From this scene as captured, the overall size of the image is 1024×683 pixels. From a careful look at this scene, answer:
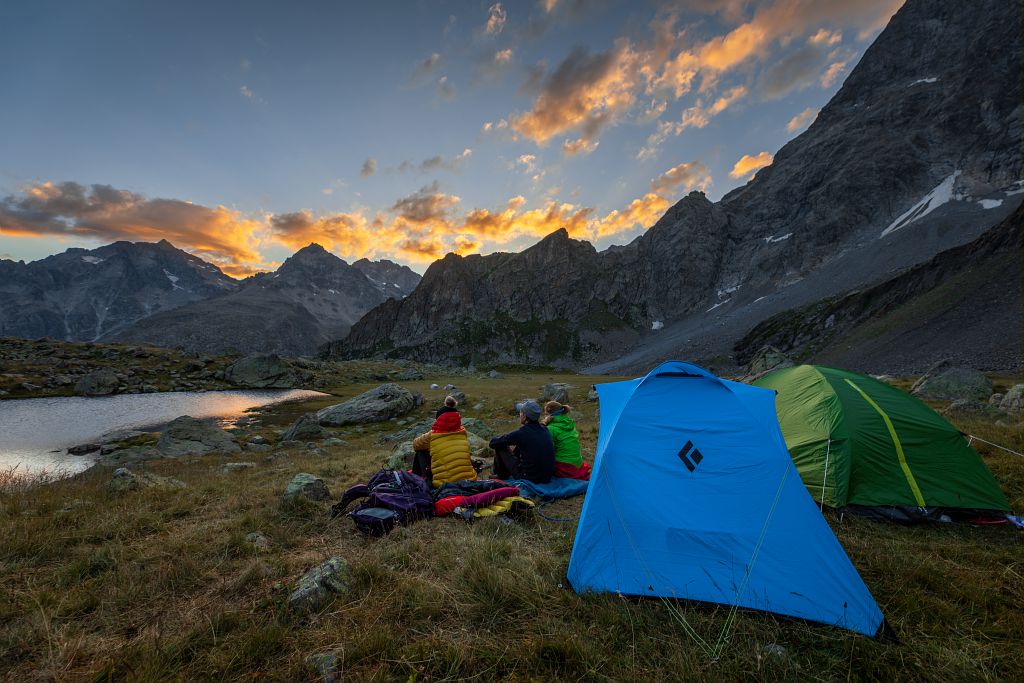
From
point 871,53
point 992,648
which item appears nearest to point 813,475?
point 992,648

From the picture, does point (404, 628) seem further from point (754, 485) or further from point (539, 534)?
point (754, 485)

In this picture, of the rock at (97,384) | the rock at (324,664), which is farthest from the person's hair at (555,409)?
the rock at (97,384)

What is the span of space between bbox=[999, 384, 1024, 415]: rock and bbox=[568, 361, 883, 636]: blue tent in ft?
62.1

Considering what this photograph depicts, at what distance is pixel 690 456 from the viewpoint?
19.7 ft

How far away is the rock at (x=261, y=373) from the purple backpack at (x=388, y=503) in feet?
213

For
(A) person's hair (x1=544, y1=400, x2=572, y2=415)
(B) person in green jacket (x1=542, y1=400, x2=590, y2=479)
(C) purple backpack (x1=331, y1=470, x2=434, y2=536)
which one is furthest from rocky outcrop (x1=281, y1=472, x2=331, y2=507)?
(A) person's hair (x1=544, y1=400, x2=572, y2=415)

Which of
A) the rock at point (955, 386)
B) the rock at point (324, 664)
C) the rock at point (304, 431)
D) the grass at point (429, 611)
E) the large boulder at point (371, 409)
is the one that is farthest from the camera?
the large boulder at point (371, 409)

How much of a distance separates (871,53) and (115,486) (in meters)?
256

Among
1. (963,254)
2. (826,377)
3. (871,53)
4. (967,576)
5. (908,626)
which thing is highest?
(871,53)

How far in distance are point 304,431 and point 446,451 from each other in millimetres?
21445

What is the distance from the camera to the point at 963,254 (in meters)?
59.4

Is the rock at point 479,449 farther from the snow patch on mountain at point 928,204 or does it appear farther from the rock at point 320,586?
the snow patch on mountain at point 928,204

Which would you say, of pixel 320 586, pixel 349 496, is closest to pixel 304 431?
pixel 349 496

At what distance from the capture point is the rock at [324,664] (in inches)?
135
